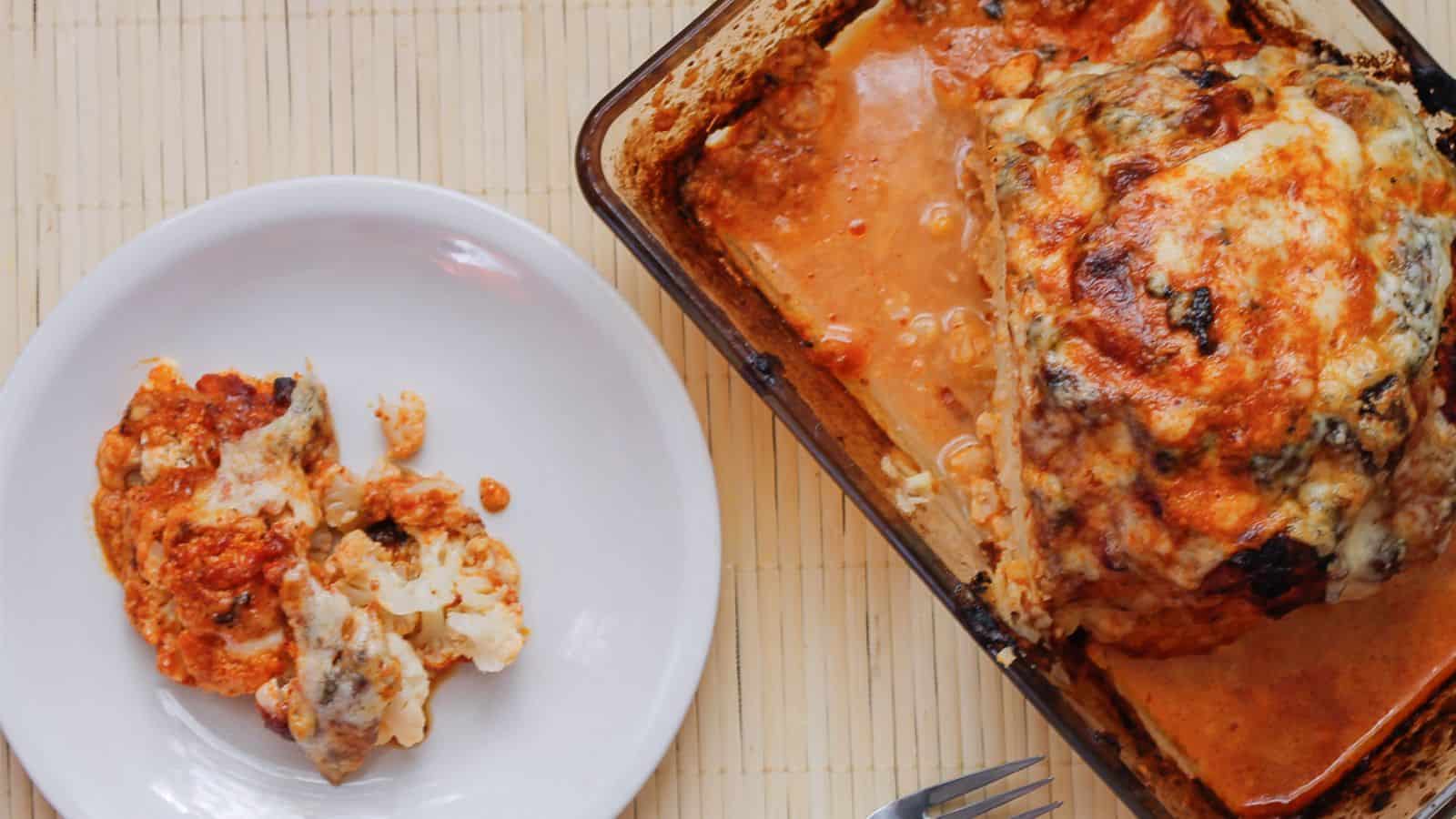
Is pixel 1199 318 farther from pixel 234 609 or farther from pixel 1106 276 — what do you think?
pixel 234 609

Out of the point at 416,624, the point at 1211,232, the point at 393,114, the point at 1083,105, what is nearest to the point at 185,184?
the point at 393,114

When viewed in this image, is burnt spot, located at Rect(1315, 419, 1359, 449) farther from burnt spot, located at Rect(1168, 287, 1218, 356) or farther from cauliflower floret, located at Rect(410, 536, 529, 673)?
cauliflower floret, located at Rect(410, 536, 529, 673)

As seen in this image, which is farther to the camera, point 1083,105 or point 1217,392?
point 1083,105

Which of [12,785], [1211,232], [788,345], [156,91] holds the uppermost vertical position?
[1211,232]

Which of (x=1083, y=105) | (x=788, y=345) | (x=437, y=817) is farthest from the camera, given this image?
(x=437, y=817)

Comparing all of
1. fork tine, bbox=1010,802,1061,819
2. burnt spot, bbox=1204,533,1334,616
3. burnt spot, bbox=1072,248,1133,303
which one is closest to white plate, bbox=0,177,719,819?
fork tine, bbox=1010,802,1061,819

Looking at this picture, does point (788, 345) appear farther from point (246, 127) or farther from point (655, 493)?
point (246, 127)

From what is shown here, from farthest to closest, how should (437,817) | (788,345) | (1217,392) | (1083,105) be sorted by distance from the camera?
(437,817) < (788,345) < (1083,105) < (1217,392)

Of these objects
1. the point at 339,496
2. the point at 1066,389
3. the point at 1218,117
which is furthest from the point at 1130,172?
the point at 339,496
